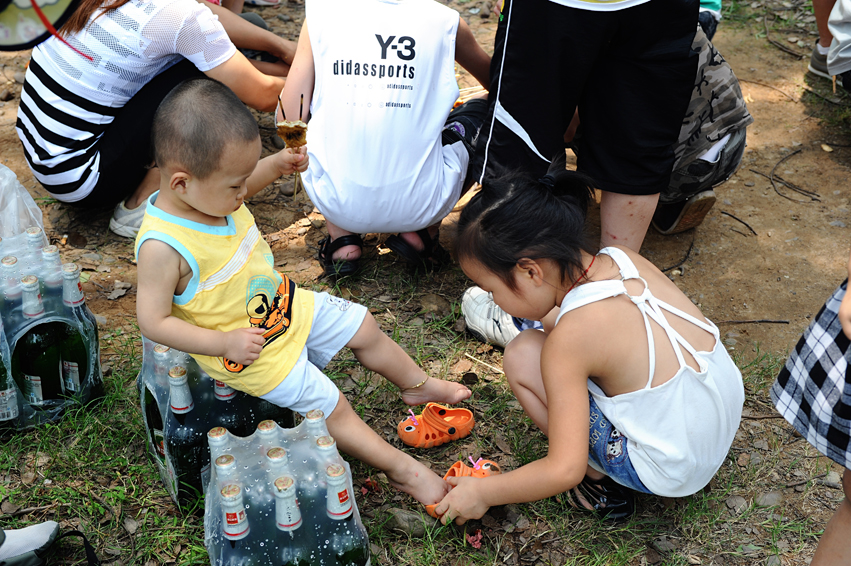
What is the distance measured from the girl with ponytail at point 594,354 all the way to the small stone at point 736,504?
0.27 metres

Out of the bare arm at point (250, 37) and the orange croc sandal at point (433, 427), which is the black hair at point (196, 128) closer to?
the orange croc sandal at point (433, 427)

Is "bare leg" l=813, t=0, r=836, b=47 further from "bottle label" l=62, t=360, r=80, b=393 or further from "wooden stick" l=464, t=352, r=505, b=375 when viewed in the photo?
"bottle label" l=62, t=360, r=80, b=393

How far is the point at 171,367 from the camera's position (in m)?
1.97

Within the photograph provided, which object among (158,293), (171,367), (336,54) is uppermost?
(336,54)

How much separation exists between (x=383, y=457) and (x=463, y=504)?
0.91 ft

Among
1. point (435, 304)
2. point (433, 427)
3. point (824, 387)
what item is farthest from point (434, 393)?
point (824, 387)

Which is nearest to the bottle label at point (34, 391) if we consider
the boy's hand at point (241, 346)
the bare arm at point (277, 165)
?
the boy's hand at point (241, 346)

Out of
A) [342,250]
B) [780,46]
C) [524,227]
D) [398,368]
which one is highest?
[524,227]

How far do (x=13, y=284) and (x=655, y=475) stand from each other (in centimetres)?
199

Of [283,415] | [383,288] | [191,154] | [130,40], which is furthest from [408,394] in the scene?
[130,40]

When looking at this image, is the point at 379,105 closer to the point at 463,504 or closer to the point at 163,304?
the point at 163,304

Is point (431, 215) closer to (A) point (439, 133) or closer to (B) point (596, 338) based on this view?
(A) point (439, 133)

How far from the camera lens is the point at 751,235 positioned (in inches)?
136

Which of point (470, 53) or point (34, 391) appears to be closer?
point (34, 391)
